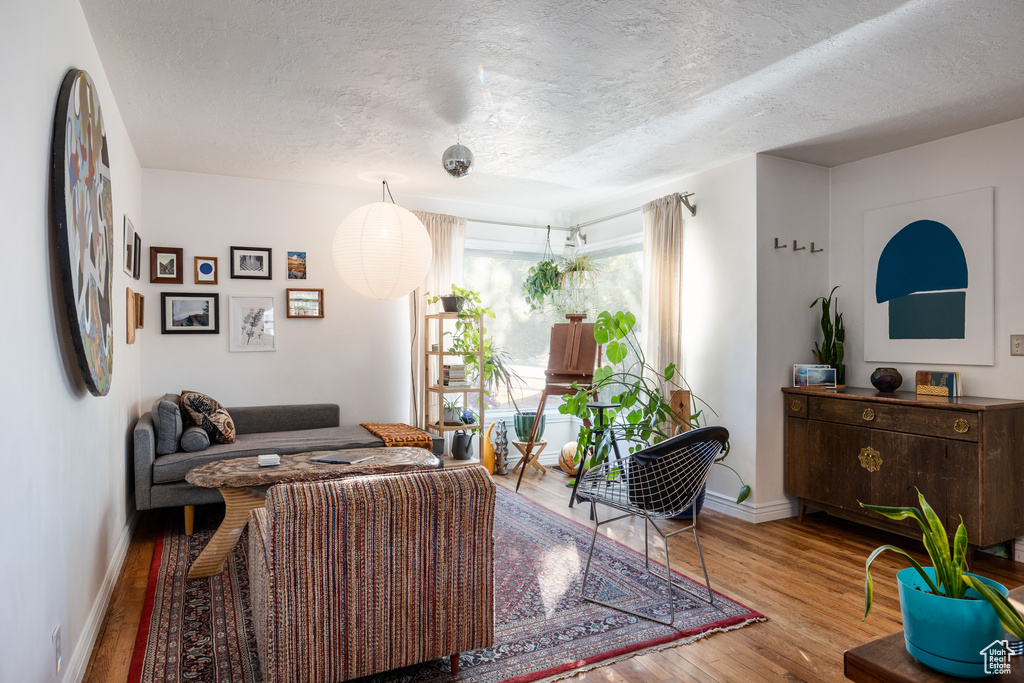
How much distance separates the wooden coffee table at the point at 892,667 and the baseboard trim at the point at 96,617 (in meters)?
2.31

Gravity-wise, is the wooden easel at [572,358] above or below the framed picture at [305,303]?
below

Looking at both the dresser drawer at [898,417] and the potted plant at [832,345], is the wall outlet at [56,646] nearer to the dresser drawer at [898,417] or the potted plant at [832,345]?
the dresser drawer at [898,417]

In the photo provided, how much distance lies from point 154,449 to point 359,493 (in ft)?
8.22

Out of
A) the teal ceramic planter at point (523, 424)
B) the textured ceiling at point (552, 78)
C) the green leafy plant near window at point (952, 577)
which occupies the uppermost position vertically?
the textured ceiling at point (552, 78)

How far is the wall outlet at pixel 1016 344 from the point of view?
3432 mm

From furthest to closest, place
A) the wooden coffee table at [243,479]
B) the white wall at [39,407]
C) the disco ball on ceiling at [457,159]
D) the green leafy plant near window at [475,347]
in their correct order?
1. the green leafy plant near window at [475,347]
2. the disco ball on ceiling at [457,159]
3. the wooden coffee table at [243,479]
4. the white wall at [39,407]

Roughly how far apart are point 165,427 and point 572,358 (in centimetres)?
291

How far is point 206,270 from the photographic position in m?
4.70

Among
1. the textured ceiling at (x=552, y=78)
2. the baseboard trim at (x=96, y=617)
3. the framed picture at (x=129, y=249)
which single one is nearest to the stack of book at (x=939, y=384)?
the textured ceiling at (x=552, y=78)

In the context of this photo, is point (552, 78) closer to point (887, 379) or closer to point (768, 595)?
point (768, 595)

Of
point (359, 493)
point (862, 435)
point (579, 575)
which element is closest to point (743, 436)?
point (862, 435)

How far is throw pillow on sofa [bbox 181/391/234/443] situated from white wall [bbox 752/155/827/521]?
3.62 metres

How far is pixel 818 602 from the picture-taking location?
285cm

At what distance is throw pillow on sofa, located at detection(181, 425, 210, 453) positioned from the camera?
386 cm
